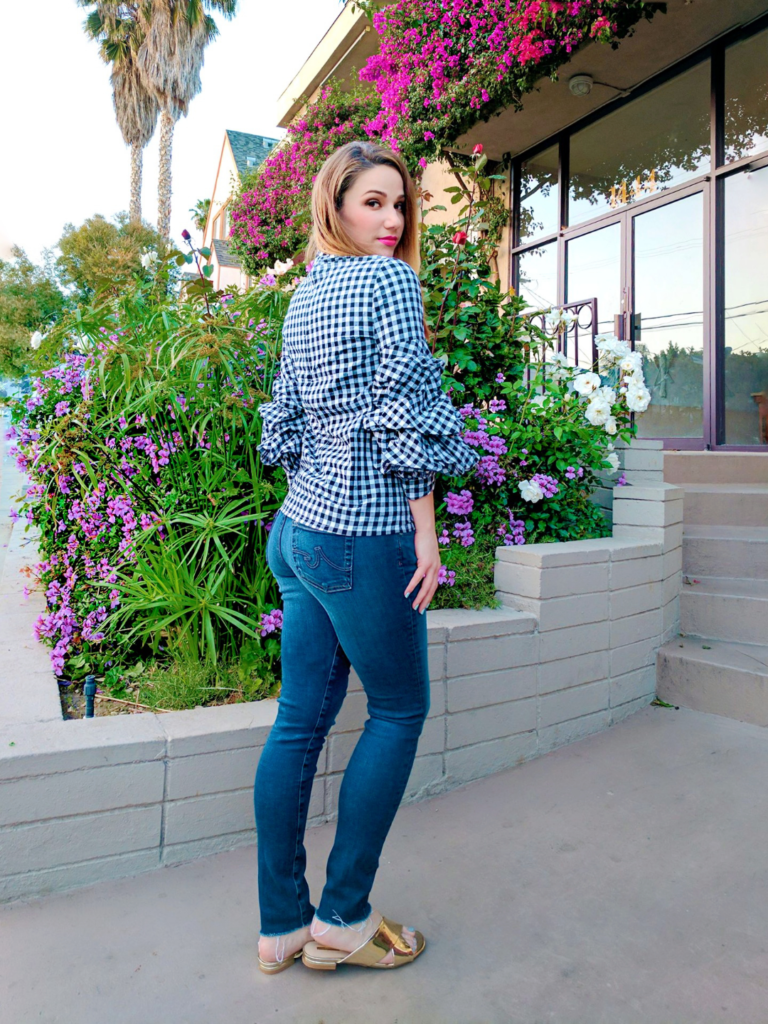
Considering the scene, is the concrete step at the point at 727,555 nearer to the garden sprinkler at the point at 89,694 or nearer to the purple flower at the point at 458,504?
the purple flower at the point at 458,504

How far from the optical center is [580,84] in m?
5.84

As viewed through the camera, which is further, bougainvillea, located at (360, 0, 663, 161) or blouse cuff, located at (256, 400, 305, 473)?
bougainvillea, located at (360, 0, 663, 161)

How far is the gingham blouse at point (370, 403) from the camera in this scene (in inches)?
52.7

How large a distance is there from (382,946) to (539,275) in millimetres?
6807

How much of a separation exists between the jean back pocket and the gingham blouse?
2 centimetres

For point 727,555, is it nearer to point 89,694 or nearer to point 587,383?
point 587,383

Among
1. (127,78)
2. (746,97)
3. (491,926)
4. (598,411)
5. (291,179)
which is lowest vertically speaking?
(491,926)

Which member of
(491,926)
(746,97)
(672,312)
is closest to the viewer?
(491,926)

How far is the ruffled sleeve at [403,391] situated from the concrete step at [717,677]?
1850mm

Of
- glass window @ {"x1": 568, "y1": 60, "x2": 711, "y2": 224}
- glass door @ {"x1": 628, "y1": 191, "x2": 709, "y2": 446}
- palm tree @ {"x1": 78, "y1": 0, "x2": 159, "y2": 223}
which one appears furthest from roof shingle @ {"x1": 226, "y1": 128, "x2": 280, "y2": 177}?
glass door @ {"x1": 628, "y1": 191, "x2": 709, "y2": 446}

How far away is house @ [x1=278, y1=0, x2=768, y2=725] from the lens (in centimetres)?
507

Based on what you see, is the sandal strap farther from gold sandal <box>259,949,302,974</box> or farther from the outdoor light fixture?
the outdoor light fixture

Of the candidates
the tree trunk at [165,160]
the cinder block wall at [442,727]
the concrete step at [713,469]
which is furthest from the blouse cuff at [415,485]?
the tree trunk at [165,160]

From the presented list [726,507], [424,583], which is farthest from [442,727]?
[726,507]
